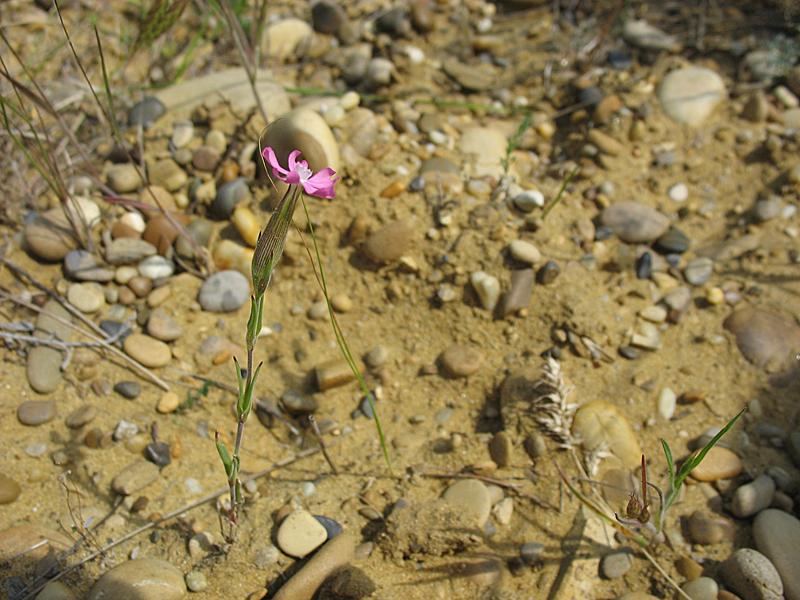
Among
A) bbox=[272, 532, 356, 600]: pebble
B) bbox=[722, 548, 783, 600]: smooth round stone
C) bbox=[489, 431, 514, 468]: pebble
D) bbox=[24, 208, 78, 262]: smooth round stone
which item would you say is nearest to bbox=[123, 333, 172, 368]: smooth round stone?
bbox=[24, 208, 78, 262]: smooth round stone

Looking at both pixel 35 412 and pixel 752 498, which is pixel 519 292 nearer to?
pixel 752 498

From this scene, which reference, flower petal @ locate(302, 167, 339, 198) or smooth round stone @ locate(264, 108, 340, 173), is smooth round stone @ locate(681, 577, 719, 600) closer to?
flower petal @ locate(302, 167, 339, 198)

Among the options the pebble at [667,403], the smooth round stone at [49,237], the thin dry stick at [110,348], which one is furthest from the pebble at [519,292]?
the smooth round stone at [49,237]

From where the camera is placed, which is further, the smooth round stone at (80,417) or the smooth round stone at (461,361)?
the smooth round stone at (461,361)

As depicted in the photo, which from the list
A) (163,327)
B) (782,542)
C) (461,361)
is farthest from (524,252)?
(163,327)

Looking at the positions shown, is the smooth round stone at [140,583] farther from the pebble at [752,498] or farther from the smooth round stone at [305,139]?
the pebble at [752,498]
